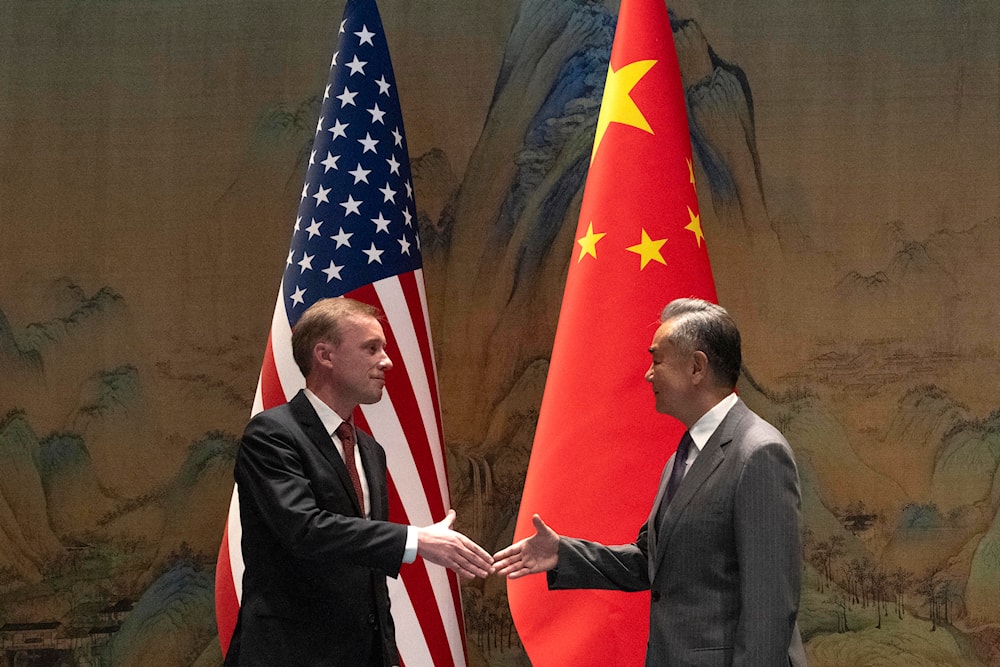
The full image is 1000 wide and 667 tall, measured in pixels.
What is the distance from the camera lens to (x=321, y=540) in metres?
2.57

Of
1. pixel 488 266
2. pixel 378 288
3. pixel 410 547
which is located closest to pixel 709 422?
pixel 410 547

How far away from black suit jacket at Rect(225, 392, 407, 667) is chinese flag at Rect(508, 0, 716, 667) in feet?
3.60

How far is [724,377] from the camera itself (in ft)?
8.47

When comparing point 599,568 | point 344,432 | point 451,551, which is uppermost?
point 344,432

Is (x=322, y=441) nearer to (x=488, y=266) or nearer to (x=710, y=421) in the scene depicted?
(x=710, y=421)

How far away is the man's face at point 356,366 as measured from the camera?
289cm

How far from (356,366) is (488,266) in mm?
2122

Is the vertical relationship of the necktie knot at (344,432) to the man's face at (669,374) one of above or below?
below

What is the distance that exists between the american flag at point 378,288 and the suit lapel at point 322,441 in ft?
3.87

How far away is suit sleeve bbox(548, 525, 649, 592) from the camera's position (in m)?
2.84

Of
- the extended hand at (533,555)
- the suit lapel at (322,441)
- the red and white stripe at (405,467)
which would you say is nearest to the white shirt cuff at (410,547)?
the suit lapel at (322,441)

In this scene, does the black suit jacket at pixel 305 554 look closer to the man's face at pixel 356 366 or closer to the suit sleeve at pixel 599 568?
the man's face at pixel 356 366

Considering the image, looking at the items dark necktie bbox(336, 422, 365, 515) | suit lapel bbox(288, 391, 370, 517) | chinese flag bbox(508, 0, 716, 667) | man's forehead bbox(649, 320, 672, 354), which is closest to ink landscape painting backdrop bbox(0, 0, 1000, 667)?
chinese flag bbox(508, 0, 716, 667)

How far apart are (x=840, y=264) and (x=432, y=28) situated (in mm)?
2246
